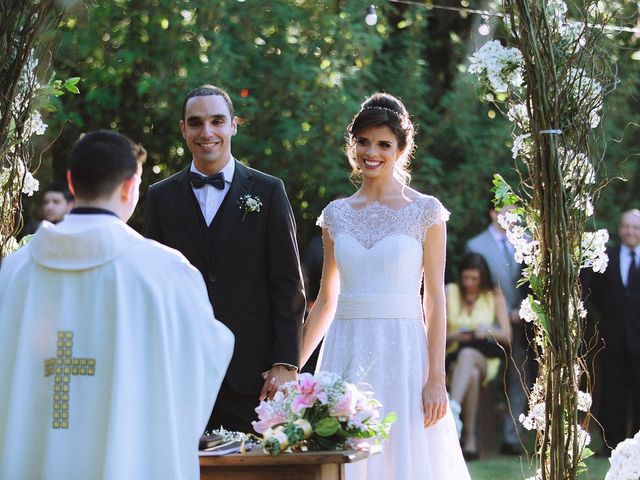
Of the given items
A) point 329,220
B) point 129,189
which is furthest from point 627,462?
point 129,189

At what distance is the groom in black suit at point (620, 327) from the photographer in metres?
10.4

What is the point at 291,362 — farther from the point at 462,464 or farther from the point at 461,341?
the point at 461,341

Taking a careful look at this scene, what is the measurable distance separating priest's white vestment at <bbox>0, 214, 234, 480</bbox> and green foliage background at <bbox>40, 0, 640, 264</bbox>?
704cm

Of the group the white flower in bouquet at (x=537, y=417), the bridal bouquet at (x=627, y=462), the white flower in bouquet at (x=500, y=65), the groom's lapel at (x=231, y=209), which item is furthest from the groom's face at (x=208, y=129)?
the bridal bouquet at (x=627, y=462)

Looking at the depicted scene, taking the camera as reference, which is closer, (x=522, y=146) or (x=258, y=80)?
(x=522, y=146)

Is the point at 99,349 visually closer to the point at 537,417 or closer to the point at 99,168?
the point at 99,168

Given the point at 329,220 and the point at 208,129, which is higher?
the point at 208,129

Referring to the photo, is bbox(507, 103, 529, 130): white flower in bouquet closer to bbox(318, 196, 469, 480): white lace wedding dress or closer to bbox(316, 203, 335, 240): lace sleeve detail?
bbox(318, 196, 469, 480): white lace wedding dress

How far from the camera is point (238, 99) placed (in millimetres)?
11438

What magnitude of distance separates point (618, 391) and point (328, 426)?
6594 millimetres

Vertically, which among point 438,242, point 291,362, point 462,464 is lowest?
point 462,464

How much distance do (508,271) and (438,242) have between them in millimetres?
5042

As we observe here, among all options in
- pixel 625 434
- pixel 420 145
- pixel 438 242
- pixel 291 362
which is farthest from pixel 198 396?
pixel 420 145

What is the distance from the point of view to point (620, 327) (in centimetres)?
1049
